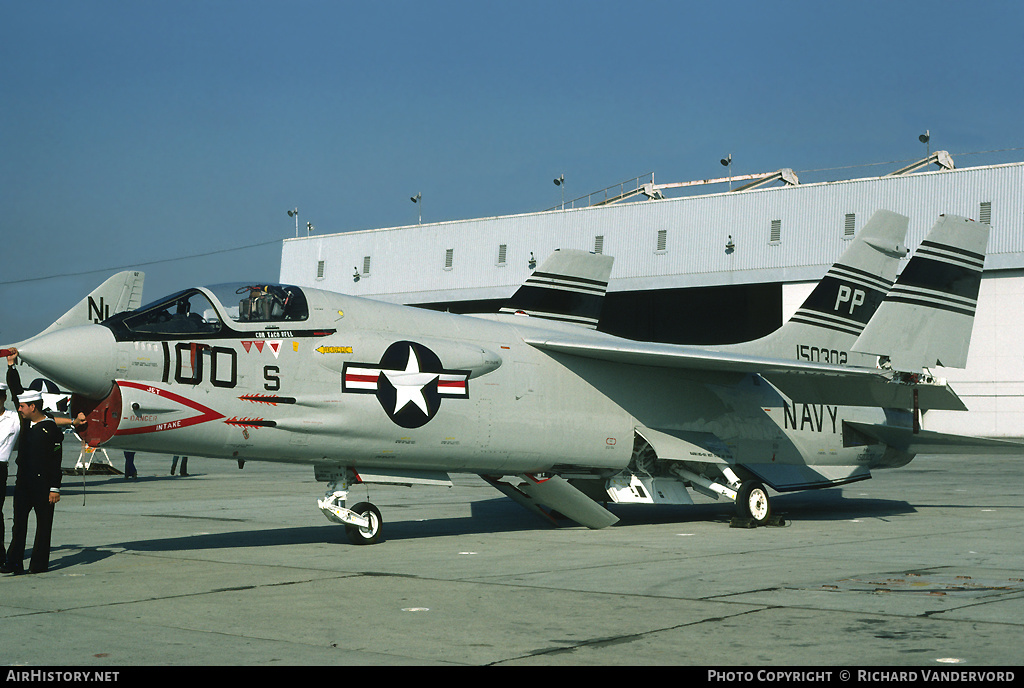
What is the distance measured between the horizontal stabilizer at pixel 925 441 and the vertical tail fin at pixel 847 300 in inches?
50.0

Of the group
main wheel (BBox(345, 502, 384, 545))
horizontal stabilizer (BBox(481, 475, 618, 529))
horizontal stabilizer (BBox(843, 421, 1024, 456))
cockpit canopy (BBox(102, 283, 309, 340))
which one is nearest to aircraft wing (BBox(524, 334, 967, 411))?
horizontal stabilizer (BBox(843, 421, 1024, 456))

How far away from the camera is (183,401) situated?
10.8 m

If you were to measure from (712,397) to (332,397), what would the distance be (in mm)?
6698

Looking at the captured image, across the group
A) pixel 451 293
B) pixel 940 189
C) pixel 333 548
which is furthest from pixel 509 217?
pixel 333 548

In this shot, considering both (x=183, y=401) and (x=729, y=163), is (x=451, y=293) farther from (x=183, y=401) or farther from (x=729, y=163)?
(x=183, y=401)

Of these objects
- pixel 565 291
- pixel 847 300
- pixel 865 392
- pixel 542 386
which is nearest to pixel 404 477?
pixel 542 386

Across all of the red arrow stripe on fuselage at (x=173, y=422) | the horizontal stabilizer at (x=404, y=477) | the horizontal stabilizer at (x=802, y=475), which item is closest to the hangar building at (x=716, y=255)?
the horizontal stabilizer at (x=802, y=475)

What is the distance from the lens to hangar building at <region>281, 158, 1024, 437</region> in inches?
1652

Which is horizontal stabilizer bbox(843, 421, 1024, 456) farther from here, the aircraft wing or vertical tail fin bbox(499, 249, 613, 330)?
vertical tail fin bbox(499, 249, 613, 330)

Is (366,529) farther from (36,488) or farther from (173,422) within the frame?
(36,488)

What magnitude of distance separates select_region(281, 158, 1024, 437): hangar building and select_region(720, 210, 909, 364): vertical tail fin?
25.5 meters

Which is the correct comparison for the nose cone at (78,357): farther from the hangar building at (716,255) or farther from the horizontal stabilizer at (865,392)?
the hangar building at (716,255)

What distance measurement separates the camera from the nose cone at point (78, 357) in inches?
390

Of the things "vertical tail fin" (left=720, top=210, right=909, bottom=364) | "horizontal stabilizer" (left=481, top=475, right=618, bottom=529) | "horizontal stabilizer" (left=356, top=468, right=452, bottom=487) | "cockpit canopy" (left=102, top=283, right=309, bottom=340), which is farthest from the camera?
"vertical tail fin" (left=720, top=210, right=909, bottom=364)
